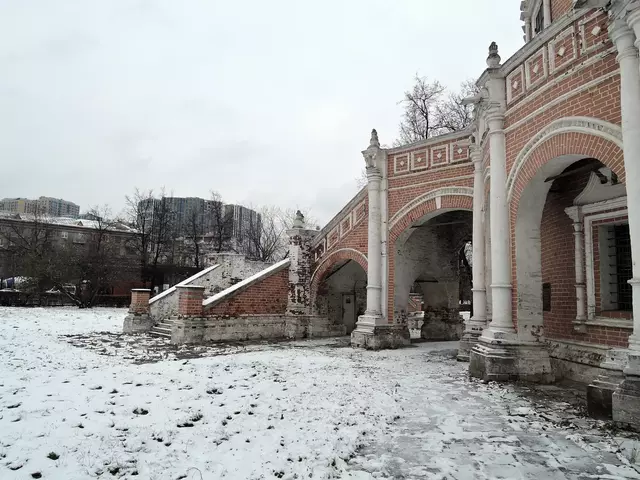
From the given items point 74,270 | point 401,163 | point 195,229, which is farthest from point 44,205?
point 401,163

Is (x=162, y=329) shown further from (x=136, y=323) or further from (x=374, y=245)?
(x=374, y=245)

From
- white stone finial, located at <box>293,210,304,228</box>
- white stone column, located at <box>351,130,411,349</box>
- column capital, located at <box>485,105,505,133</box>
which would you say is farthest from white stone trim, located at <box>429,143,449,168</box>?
white stone finial, located at <box>293,210,304,228</box>

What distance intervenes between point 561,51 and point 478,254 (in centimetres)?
474

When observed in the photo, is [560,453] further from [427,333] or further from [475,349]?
[427,333]

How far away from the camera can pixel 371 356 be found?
10.5 m

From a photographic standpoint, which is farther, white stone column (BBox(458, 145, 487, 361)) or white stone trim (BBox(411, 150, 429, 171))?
white stone trim (BBox(411, 150, 429, 171))

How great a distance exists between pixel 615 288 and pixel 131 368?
911 centimetres

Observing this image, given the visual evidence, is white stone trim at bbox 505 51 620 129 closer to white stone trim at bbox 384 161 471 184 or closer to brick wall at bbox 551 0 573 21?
white stone trim at bbox 384 161 471 184

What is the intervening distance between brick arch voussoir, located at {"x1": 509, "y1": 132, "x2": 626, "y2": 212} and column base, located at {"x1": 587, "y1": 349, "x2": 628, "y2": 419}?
7.27 ft

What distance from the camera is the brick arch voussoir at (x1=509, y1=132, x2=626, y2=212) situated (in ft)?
18.2

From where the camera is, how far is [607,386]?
512cm

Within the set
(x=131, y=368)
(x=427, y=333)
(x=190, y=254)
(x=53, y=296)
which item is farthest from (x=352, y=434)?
→ (x=190, y=254)

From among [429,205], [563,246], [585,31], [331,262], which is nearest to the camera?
[585,31]

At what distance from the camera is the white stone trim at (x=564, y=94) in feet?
19.1
